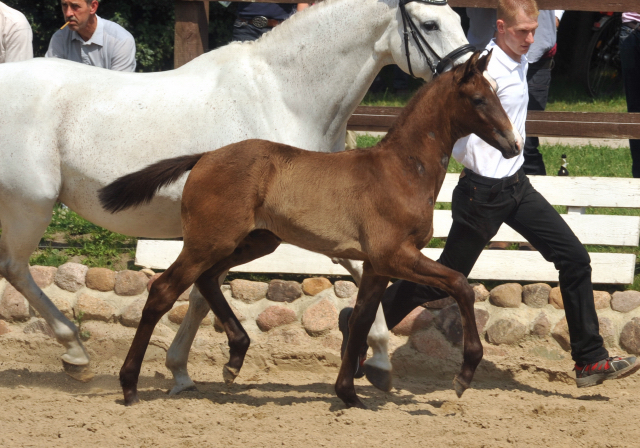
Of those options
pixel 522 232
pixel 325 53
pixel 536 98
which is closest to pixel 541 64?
pixel 536 98

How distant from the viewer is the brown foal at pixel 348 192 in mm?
3850

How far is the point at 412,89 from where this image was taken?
12945mm

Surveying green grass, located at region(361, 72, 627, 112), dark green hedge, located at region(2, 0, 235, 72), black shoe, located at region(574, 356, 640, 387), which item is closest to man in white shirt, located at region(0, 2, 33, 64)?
black shoe, located at region(574, 356, 640, 387)

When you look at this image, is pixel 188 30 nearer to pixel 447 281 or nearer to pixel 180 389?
pixel 180 389

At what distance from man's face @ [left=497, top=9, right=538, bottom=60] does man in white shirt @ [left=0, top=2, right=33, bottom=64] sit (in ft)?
10.8

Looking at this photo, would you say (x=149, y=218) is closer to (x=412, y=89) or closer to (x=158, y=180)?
(x=158, y=180)

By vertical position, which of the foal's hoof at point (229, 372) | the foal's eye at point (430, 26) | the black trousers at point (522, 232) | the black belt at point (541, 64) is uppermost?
the foal's eye at point (430, 26)

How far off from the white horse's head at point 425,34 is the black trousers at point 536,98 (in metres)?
2.42

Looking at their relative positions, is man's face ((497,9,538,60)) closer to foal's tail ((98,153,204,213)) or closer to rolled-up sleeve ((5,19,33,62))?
foal's tail ((98,153,204,213))

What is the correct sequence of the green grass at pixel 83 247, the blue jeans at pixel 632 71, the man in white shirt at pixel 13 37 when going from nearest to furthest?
the man in white shirt at pixel 13 37 < the green grass at pixel 83 247 < the blue jeans at pixel 632 71

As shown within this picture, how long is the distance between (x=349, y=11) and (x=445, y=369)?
7.52 feet

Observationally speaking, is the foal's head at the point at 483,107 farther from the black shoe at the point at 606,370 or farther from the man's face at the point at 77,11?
the man's face at the point at 77,11

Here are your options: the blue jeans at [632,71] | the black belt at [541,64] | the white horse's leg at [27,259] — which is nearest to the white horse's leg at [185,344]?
the white horse's leg at [27,259]

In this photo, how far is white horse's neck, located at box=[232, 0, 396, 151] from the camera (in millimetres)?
4316
